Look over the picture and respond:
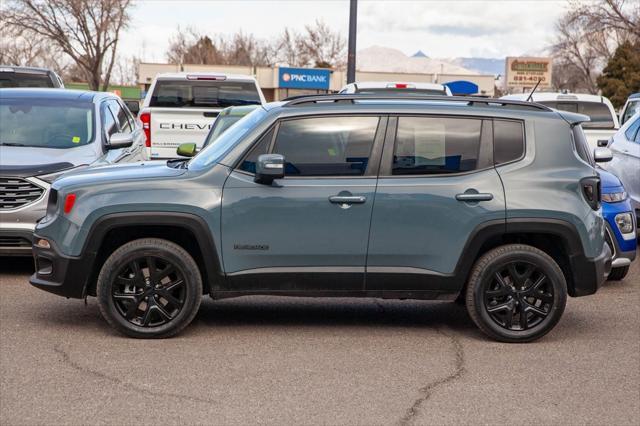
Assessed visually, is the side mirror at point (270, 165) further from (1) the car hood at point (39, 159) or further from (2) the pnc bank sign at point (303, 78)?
(2) the pnc bank sign at point (303, 78)


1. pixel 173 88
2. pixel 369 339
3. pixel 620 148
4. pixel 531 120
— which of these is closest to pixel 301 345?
pixel 369 339

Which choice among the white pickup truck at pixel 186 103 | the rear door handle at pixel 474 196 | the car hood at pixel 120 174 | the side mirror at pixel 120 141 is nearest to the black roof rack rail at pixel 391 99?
the rear door handle at pixel 474 196

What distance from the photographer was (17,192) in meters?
9.55

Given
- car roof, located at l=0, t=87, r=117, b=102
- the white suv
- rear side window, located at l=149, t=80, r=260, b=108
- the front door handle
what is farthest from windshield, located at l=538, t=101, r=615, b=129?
the front door handle

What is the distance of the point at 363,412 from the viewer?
18.2ft

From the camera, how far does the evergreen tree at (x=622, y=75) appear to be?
2302 inches

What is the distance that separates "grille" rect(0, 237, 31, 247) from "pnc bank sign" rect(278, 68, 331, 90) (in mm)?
54691

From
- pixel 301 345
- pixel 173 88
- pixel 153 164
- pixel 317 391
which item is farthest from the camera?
pixel 173 88

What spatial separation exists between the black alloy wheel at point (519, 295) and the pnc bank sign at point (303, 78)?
56.8m

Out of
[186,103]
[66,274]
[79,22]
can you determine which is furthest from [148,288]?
[79,22]

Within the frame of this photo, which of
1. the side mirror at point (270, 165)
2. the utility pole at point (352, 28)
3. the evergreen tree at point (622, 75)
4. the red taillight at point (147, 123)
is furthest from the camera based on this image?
the evergreen tree at point (622, 75)

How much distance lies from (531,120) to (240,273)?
244cm

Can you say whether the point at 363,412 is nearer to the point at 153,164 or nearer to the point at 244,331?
the point at 244,331

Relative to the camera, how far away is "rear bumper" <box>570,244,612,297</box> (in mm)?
7305
